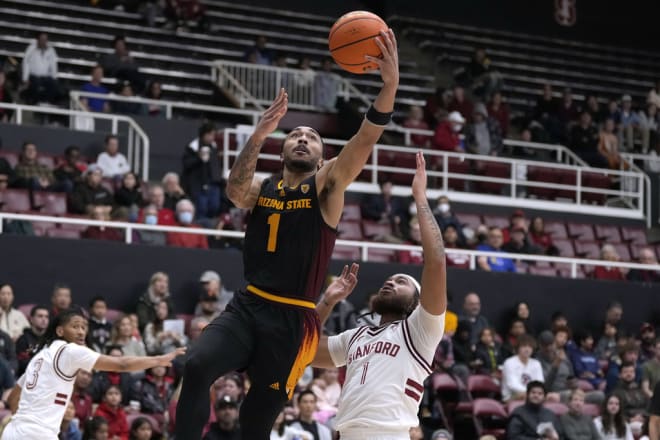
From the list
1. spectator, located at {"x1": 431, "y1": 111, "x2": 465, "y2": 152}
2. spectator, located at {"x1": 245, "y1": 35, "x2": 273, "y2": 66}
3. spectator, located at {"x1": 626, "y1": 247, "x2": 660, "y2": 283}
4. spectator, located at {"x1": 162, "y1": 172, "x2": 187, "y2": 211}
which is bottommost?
spectator, located at {"x1": 626, "y1": 247, "x2": 660, "y2": 283}

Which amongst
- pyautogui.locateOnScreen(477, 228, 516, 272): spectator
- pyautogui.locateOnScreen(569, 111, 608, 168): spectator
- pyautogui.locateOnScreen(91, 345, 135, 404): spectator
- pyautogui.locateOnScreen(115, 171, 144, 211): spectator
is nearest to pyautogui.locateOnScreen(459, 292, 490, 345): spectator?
pyautogui.locateOnScreen(477, 228, 516, 272): spectator

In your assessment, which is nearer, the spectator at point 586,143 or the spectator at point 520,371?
the spectator at point 520,371

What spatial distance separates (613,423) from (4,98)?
10.7 meters

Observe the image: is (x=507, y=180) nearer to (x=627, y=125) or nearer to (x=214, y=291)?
(x=627, y=125)

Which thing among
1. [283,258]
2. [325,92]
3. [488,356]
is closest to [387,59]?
[283,258]

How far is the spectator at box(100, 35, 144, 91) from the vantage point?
2172 cm

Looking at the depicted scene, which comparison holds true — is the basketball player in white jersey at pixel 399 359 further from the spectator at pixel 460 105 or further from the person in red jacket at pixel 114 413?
the spectator at pixel 460 105

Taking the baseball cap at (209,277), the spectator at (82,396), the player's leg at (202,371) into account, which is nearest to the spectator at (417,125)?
the baseball cap at (209,277)

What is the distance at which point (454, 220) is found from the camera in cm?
1933

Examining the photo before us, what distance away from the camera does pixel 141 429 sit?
12.5m

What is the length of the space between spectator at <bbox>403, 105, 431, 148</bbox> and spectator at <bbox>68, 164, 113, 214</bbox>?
764cm

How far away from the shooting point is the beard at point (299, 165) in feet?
24.1

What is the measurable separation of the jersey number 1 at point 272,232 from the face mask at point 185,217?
10244 millimetres

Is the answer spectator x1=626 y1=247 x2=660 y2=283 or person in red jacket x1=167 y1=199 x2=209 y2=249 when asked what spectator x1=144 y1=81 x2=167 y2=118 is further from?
spectator x1=626 y1=247 x2=660 y2=283
